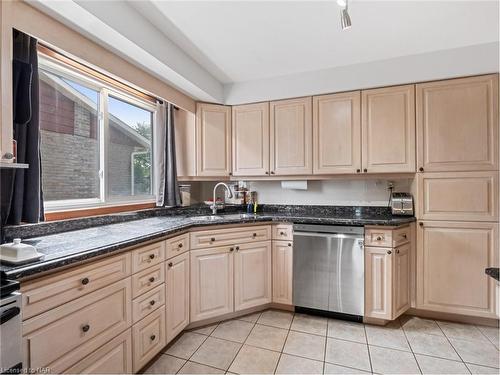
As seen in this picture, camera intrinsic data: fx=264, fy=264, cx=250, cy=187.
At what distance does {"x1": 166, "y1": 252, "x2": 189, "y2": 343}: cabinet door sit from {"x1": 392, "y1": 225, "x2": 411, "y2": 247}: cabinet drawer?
69.4 inches

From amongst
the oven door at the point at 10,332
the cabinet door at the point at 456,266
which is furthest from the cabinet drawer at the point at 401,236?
the oven door at the point at 10,332

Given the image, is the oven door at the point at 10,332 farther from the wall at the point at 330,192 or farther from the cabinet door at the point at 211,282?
the wall at the point at 330,192

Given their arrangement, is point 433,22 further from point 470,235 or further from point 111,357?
point 111,357

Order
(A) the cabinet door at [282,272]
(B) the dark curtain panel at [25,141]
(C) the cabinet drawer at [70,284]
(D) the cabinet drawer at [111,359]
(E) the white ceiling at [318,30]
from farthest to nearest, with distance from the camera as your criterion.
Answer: (A) the cabinet door at [282,272] < (E) the white ceiling at [318,30] < (B) the dark curtain panel at [25,141] < (D) the cabinet drawer at [111,359] < (C) the cabinet drawer at [70,284]

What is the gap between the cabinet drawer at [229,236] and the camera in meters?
2.26

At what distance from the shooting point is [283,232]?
2.58 m

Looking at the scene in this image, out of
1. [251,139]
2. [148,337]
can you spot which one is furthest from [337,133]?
[148,337]

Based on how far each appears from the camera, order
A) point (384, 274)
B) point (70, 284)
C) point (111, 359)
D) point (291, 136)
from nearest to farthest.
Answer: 1. point (70, 284)
2. point (111, 359)
3. point (384, 274)
4. point (291, 136)

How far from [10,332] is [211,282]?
1512mm

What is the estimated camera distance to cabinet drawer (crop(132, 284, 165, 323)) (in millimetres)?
1620

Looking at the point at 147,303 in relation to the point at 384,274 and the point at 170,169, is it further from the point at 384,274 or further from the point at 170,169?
the point at 384,274

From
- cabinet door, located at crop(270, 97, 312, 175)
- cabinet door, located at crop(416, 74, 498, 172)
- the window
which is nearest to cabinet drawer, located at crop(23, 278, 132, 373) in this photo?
the window

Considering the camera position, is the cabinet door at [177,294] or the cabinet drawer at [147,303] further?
the cabinet door at [177,294]

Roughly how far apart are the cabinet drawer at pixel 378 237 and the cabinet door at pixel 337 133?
635 mm
